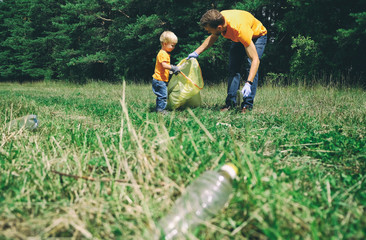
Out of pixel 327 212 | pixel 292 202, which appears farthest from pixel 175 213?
pixel 327 212

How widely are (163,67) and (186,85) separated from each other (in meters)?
0.52

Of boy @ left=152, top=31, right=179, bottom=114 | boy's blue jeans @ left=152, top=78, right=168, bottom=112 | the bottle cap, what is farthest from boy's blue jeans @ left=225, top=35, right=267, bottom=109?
the bottle cap

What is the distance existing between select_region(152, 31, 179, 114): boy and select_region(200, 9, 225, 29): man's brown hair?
0.81 m

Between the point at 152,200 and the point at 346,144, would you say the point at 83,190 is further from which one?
the point at 346,144

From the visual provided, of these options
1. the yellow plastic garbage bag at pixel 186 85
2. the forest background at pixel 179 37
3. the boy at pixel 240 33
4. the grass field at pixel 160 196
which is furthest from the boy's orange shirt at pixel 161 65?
the grass field at pixel 160 196

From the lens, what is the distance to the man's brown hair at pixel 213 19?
10.3 feet

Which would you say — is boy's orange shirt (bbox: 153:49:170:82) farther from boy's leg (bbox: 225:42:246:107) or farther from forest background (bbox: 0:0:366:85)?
forest background (bbox: 0:0:366:85)

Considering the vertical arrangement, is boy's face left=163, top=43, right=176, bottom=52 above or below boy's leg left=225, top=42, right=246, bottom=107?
above

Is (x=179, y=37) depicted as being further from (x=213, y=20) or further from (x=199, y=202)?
(x=199, y=202)

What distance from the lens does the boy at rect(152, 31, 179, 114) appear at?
394cm

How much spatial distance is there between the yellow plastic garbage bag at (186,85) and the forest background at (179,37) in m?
1.93

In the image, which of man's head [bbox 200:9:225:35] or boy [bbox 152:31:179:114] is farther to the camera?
boy [bbox 152:31:179:114]

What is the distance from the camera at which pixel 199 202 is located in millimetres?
992

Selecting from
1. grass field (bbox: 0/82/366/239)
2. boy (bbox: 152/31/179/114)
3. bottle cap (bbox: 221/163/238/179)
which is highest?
boy (bbox: 152/31/179/114)
